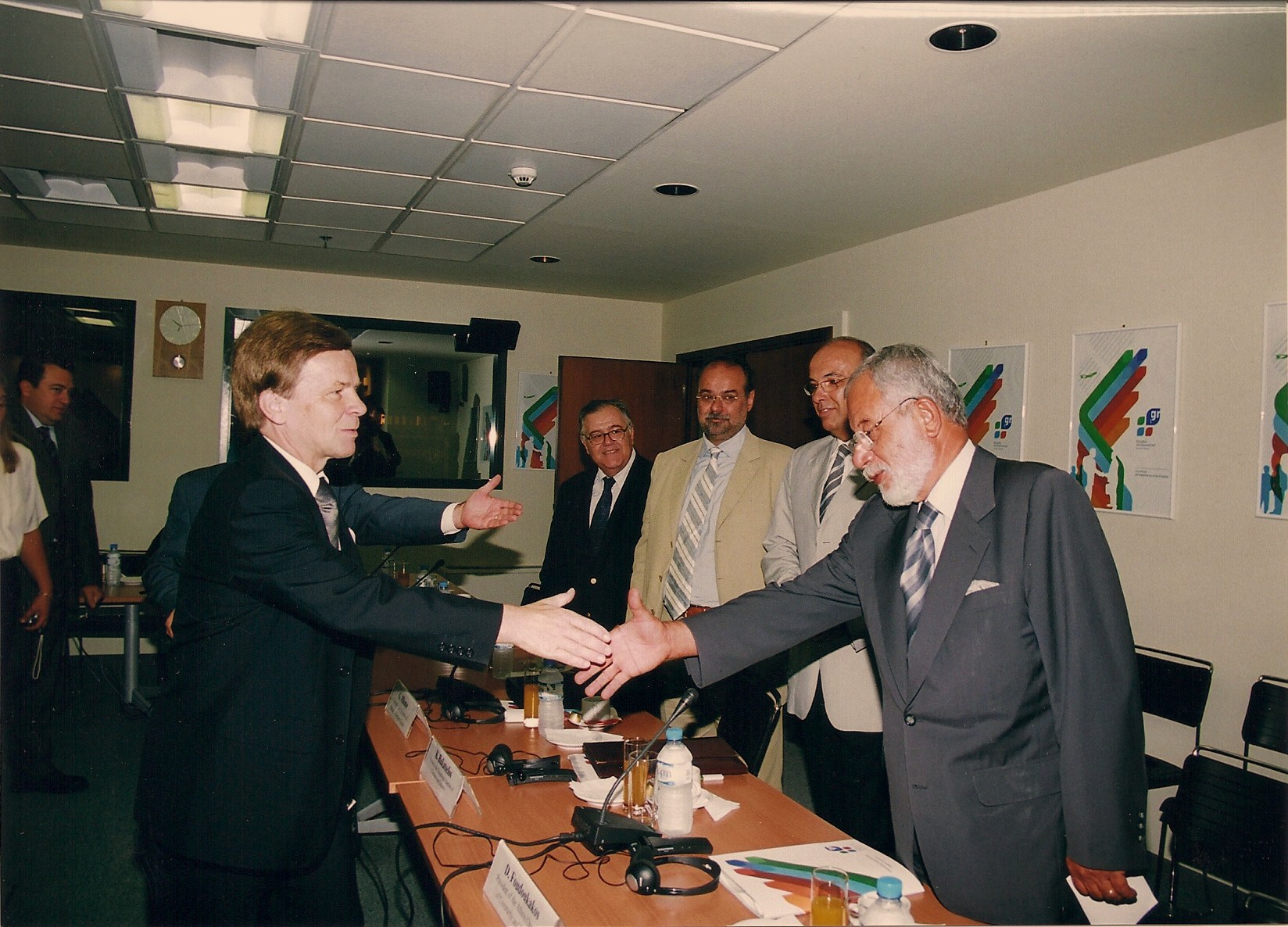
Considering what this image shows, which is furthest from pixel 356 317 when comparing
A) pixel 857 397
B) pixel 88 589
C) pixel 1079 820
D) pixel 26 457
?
pixel 1079 820

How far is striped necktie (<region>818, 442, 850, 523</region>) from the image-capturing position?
9.97 feet

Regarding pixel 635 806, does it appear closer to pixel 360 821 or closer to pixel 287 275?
pixel 360 821

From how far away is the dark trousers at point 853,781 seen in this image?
275cm

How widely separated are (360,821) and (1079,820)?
3039 mm

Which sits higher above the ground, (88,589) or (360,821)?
(88,589)

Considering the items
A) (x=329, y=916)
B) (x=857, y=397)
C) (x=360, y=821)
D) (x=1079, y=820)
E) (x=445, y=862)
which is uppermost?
(x=857, y=397)

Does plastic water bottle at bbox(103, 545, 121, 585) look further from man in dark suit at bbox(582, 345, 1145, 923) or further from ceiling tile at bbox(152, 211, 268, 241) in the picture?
man in dark suit at bbox(582, 345, 1145, 923)

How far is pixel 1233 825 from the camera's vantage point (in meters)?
2.59

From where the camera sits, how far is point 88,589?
14.9 feet

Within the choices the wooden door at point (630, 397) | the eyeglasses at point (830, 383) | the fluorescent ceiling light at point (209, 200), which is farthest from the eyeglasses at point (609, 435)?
the wooden door at point (630, 397)

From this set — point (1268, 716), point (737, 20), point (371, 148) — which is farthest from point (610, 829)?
point (371, 148)

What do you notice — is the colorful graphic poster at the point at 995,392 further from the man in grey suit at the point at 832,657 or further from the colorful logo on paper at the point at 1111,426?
the man in grey suit at the point at 832,657

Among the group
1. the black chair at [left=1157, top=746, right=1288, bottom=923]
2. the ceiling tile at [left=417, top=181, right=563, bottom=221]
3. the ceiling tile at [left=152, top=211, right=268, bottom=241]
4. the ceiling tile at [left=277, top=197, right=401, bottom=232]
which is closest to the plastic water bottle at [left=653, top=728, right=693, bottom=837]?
the black chair at [left=1157, top=746, right=1288, bottom=923]

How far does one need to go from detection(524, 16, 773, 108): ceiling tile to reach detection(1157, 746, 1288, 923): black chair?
275cm
